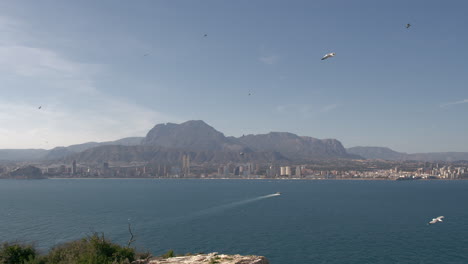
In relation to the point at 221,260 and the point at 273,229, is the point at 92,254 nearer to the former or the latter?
the point at 221,260

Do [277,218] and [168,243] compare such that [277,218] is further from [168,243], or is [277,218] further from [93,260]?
[93,260]

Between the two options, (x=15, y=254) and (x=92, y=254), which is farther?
(x=15, y=254)

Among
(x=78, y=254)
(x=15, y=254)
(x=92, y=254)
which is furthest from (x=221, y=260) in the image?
(x=15, y=254)

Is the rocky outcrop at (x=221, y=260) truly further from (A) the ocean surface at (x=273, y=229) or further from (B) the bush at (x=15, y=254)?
(A) the ocean surface at (x=273, y=229)

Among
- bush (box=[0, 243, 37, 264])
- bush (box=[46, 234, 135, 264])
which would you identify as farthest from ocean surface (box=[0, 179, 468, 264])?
bush (box=[46, 234, 135, 264])

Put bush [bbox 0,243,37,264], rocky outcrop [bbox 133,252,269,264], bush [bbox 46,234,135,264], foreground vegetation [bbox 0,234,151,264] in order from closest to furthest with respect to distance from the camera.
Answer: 1. rocky outcrop [bbox 133,252,269,264]
2. bush [bbox 46,234,135,264]
3. foreground vegetation [bbox 0,234,151,264]
4. bush [bbox 0,243,37,264]

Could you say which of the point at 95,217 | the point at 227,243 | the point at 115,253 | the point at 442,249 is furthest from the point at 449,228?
the point at 95,217

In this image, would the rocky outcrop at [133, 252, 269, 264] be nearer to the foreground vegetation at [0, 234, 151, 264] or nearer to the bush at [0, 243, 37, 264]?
the foreground vegetation at [0, 234, 151, 264]

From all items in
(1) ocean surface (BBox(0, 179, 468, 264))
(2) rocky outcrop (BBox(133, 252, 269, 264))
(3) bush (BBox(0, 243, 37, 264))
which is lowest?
(1) ocean surface (BBox(0, 179, 468, 264))
